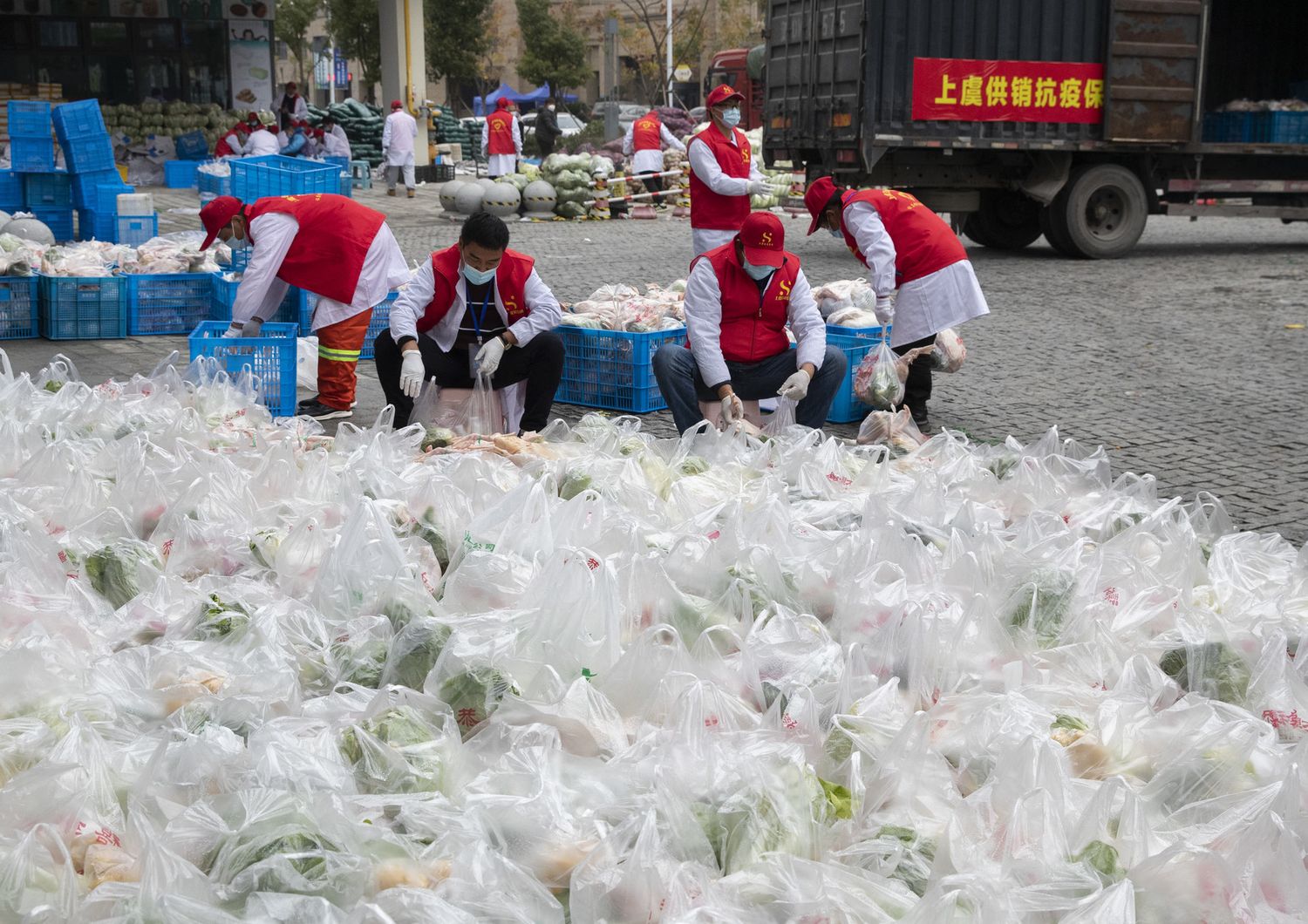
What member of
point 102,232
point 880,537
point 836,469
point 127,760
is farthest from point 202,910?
point 102,232

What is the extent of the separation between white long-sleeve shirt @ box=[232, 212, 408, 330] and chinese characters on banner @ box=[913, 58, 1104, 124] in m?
6.34

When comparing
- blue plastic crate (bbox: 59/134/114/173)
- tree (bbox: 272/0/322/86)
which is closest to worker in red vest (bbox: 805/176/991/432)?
blue plastic crate (bbox: 59/134/114/173)

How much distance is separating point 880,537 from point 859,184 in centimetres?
904

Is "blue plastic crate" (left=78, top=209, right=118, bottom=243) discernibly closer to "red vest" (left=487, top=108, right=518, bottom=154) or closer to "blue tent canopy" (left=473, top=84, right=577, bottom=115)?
"red vest" (left=487, top=108, right=518, bottom=154)

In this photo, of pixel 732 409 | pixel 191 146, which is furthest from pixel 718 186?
pixel 191 146

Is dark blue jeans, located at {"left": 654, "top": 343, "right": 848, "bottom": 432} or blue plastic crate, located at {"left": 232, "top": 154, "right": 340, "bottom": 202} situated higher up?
blue plastic crate, located at {"left": 232, "top": 154, "right": 340, "bottom": 202}

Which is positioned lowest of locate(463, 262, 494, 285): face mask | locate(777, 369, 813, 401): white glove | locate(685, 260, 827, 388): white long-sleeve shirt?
locate(777, 369, 813, 401): white glove

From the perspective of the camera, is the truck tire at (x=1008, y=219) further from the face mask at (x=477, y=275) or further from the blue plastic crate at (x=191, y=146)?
the blue plastic crate at (x=191, y=146)

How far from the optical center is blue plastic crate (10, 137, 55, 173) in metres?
11.1

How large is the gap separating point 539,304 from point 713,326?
30.5 inches

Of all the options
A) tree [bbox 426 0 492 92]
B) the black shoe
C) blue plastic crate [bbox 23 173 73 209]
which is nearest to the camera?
the black shoe

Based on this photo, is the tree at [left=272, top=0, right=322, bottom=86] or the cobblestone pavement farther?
the tree at [left=272, top=0, right=322, bottom=86]

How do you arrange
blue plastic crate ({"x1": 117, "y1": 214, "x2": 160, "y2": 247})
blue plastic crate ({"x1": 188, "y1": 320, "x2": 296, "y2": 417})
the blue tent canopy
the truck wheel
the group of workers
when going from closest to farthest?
the group of workers
blue plastic crate ({"x1": 188, "y1": 320, "x2": 296, "y2": 417})
blue plastic crate ({"x1": 117, "y1": 214, "x2": 160, "y2": 247})
the truck wheel
the blue tent canopy

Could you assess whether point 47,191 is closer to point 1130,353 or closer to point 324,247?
point 324,247
